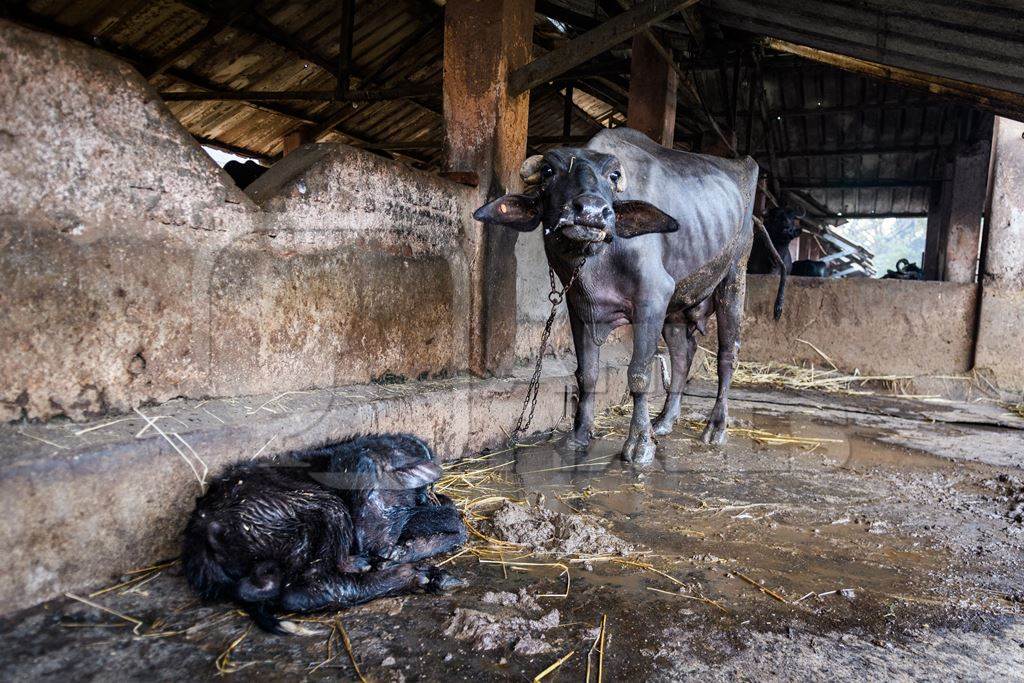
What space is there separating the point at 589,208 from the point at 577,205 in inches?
2.4

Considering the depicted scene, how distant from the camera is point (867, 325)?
25.2ft

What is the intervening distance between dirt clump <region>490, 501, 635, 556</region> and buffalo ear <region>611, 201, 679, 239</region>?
5.35 ft

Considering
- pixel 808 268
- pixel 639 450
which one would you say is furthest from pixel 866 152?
pixel 639 450

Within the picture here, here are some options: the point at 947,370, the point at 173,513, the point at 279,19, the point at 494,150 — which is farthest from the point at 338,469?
the point at 279,19

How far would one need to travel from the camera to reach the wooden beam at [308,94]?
8602 millimetres

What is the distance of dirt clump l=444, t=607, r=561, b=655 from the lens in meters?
1.82

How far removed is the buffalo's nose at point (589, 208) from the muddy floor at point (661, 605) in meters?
1.36

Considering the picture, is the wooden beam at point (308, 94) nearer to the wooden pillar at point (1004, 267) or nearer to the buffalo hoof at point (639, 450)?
the buffalo hoof at point (639, 450)

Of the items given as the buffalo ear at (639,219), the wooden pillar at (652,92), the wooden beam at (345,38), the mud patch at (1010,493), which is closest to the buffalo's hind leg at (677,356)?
the buffalo ear at (639,219)

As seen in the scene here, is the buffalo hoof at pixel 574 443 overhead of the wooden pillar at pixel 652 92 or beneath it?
beneath

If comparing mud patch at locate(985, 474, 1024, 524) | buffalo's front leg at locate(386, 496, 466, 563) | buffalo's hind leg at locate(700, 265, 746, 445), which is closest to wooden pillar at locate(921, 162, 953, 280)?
buffalo's hind leg at locate(700, 265, 746, 445)

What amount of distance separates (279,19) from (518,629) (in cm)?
868

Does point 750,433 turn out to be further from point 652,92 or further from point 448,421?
point 652,92

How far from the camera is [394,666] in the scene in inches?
67.6
